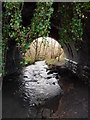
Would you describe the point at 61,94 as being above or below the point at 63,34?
below

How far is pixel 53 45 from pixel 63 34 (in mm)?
18692

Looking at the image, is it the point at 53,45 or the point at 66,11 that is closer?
the point at 66,11

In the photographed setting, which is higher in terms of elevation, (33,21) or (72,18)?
(72,18)

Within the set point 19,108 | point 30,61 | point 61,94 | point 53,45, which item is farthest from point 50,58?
point 19,108

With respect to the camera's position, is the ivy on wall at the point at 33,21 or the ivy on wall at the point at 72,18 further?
the ivy on wall at the point at 72,18

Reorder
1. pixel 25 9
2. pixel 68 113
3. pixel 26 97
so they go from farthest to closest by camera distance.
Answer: pixel 26 97
pixel 25 9
pixel 68 113

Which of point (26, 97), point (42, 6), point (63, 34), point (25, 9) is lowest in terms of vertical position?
point (26, 97)

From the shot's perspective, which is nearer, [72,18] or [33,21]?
[33,21]

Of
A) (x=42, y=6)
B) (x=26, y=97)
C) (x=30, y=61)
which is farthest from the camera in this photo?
(x=30, y=61)

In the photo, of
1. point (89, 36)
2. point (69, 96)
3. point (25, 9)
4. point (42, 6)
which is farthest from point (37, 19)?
point (69, 96)

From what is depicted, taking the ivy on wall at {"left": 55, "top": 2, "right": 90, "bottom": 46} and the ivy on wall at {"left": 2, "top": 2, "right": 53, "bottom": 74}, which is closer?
the ivy on wall at {"left": 2, "top": 2, "right": 53, "bottom": 74}

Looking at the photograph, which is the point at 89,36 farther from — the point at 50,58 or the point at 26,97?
the point at 50,58

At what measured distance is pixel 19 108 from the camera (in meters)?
5.34

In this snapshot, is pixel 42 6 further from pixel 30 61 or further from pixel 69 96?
pixel 30 61
